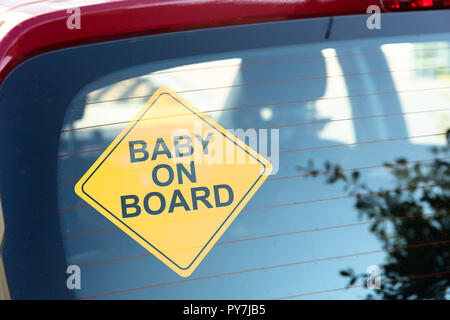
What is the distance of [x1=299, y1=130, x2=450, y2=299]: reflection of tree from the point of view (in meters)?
1.54

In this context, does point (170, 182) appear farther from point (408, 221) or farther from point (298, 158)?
point (408, 221)

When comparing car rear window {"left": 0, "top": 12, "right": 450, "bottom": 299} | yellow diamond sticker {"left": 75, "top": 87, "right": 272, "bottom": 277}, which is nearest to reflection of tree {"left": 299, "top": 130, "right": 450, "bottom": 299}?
car rear window {"left": 0, "top": 12, "right": 450, "bottom": 299}

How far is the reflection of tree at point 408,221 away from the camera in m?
1.54

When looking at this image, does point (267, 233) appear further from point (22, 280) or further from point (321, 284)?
point (22, 280)

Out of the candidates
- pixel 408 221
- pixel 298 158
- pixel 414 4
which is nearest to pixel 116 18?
pixel 298 158

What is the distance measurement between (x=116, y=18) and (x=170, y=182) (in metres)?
0.48

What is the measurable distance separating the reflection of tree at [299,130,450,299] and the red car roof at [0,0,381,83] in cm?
47

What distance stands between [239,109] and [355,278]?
0.59m

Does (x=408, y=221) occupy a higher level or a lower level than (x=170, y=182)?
lower

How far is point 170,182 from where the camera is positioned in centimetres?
147

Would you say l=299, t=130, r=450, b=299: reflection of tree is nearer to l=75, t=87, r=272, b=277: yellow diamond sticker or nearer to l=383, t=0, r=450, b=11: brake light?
l=75, t=87, r=272, b=277: yellow diamond sticker

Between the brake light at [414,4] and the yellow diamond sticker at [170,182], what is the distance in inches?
25.6

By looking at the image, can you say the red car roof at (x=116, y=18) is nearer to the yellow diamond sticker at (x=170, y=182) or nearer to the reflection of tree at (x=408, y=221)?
the yellow diamond sticker at (x=170, y=182)
